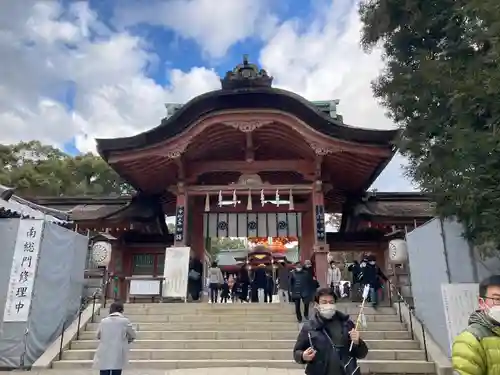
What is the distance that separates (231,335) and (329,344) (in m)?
5.52

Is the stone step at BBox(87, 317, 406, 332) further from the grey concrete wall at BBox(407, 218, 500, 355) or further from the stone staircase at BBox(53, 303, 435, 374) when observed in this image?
the grey concrete wall at BBox(407, 218, 500, 355)

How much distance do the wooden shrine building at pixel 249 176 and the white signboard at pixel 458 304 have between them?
18.5ft

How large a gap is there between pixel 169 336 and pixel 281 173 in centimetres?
780

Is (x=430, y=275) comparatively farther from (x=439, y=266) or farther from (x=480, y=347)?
(x=480, y=347)

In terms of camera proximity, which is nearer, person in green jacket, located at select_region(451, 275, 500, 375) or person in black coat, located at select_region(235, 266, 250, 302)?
person in green jacket, located at select_region(451, 275, 500, 375)

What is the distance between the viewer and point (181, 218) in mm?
12711

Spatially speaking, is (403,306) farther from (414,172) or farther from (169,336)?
(169,336)

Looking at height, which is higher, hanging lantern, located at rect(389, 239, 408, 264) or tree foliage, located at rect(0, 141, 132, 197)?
tree foliage, located at rect(0, 141, 132, 197)

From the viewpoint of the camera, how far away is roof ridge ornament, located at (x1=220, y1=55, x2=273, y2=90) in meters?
14.2

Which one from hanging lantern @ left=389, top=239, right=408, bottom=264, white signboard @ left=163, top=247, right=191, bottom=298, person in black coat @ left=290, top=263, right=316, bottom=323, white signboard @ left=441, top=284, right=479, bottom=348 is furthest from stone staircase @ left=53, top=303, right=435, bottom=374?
hanging lantern @ left=389, top=239, right=408, bottom=264

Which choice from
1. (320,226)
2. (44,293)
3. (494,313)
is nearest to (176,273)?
(44,293)

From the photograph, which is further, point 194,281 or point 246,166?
point 246,166

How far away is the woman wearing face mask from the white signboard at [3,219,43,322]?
6.06m

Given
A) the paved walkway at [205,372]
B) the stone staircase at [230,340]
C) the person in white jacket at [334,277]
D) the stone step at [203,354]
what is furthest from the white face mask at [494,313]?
the person in white jacket at [334,277]
